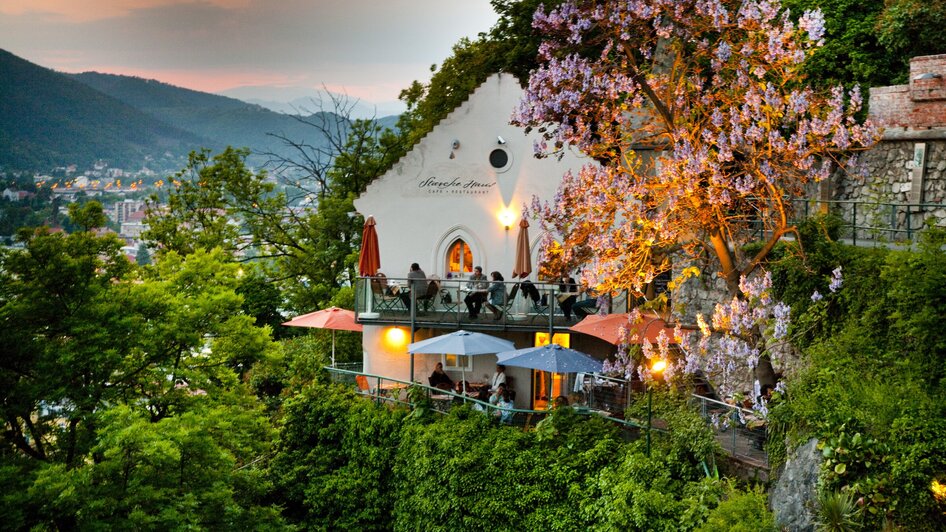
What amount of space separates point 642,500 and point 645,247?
→ 4.35m

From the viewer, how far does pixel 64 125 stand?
258 feet

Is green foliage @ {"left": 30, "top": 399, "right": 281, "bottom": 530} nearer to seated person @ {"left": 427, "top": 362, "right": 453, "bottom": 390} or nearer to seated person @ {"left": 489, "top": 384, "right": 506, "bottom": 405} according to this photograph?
seated person @ {"left": 427, "top": 362, "right": 453, "bottom": 390}

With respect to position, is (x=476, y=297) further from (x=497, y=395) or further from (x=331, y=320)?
(x=331, y=320)

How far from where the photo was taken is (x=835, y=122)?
1775 centimetres

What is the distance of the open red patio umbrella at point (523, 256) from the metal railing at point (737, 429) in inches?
366

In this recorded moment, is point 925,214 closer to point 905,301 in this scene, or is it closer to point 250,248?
point 905,301

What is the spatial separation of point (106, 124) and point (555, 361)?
229ft

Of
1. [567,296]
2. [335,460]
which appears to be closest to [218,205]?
[335,460]

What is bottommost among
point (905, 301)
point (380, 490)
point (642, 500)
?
point (380, 490)

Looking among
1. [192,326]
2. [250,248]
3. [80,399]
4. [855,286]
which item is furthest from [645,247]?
[250,248]

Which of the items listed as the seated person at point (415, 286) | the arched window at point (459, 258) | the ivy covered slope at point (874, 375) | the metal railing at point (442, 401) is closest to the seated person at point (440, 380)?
the metal railing at point (442, 401)

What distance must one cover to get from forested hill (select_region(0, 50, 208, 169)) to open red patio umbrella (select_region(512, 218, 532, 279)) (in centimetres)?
5063

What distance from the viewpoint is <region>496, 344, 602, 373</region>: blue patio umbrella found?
22.2 m

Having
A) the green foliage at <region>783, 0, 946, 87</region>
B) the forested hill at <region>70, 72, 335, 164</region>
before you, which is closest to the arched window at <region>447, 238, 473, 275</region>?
the green foliage at <region>783, 0, 946, 87</region>
